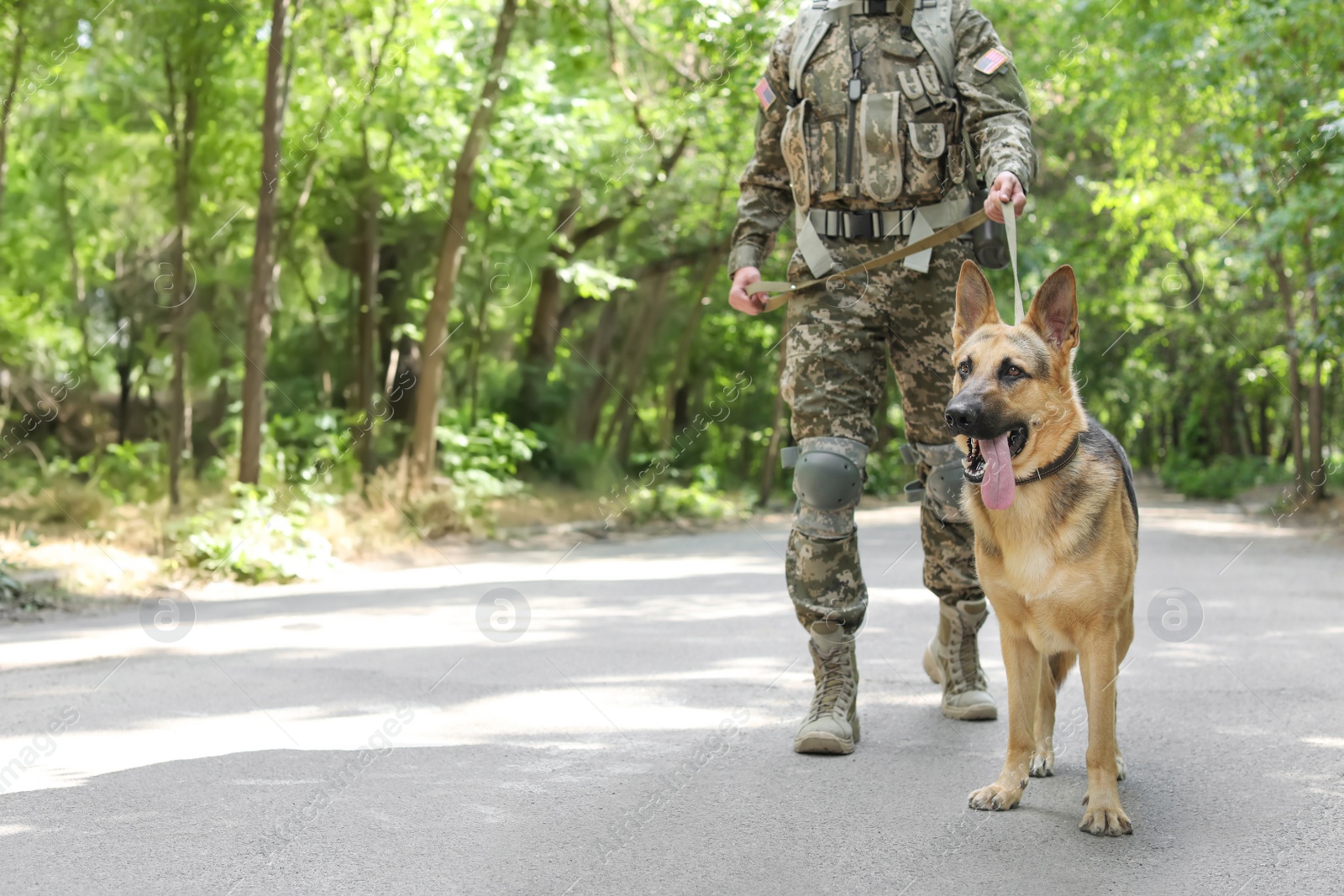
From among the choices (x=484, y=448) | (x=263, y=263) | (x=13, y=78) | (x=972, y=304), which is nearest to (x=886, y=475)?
(x=484, y=448)

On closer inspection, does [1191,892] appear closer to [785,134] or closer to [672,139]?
[785,134]

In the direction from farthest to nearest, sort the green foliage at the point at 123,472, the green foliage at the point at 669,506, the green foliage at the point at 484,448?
the green foliage at the point at 669,506
the green foliage at the point at 484,448
the green foliage at the point at 123,472

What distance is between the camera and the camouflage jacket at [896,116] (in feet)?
14.7

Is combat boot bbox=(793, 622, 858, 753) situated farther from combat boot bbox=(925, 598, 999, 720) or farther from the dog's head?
the dog's head

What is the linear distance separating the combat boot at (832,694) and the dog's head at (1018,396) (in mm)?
1040

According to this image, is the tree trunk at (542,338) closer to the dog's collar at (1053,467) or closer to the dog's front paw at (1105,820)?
the dog's collar at (1053,467)

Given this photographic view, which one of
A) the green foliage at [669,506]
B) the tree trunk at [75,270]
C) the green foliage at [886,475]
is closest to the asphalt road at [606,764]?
the green foliage at [669,506]

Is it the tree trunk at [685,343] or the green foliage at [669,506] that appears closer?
the green foliage at [669,506]

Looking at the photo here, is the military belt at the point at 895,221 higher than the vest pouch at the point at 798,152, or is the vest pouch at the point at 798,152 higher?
the vest pouch at the point at 798,152

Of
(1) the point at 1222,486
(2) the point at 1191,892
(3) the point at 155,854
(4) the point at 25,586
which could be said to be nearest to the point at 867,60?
(2) the point at 1191,892

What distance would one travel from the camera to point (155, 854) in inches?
125

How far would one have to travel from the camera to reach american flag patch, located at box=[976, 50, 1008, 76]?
4.46 metres

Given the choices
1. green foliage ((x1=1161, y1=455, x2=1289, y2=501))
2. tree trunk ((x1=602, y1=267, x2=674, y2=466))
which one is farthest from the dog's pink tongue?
green foliage ((x1=1161, y1=455, x2=1289, y2=501))

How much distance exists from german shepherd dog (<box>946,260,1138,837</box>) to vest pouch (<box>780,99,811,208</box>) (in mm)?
1053
